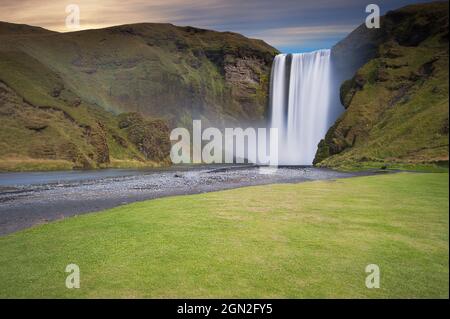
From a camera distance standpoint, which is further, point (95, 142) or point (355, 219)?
point (95, 142)

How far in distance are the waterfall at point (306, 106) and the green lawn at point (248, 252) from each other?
10791cm

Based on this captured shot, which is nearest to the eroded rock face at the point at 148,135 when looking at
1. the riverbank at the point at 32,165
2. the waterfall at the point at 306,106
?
the waterfall at the point at 306,106

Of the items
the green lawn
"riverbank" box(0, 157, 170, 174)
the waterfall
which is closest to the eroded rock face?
the waterfall

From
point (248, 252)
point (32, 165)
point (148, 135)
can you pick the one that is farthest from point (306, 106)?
point (248, 252)

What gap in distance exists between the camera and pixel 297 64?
138 m

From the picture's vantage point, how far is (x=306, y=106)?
434 ft

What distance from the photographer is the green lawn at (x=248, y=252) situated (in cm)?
953

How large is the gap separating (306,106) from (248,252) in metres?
124

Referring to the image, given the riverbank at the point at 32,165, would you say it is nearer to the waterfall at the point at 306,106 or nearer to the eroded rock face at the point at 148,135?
the eroded rock face at the point at 148,135

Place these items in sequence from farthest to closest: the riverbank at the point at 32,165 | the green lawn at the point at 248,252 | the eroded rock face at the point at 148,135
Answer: the eroded rock face at the point at 148,135 < the riverbank at the point at 32,165 < the green lawn at the point at 248,252

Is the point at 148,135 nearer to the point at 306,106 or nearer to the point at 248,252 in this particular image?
the point at 306,106

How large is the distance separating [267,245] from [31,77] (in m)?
147

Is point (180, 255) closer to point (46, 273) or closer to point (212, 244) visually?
point (212, 244)
